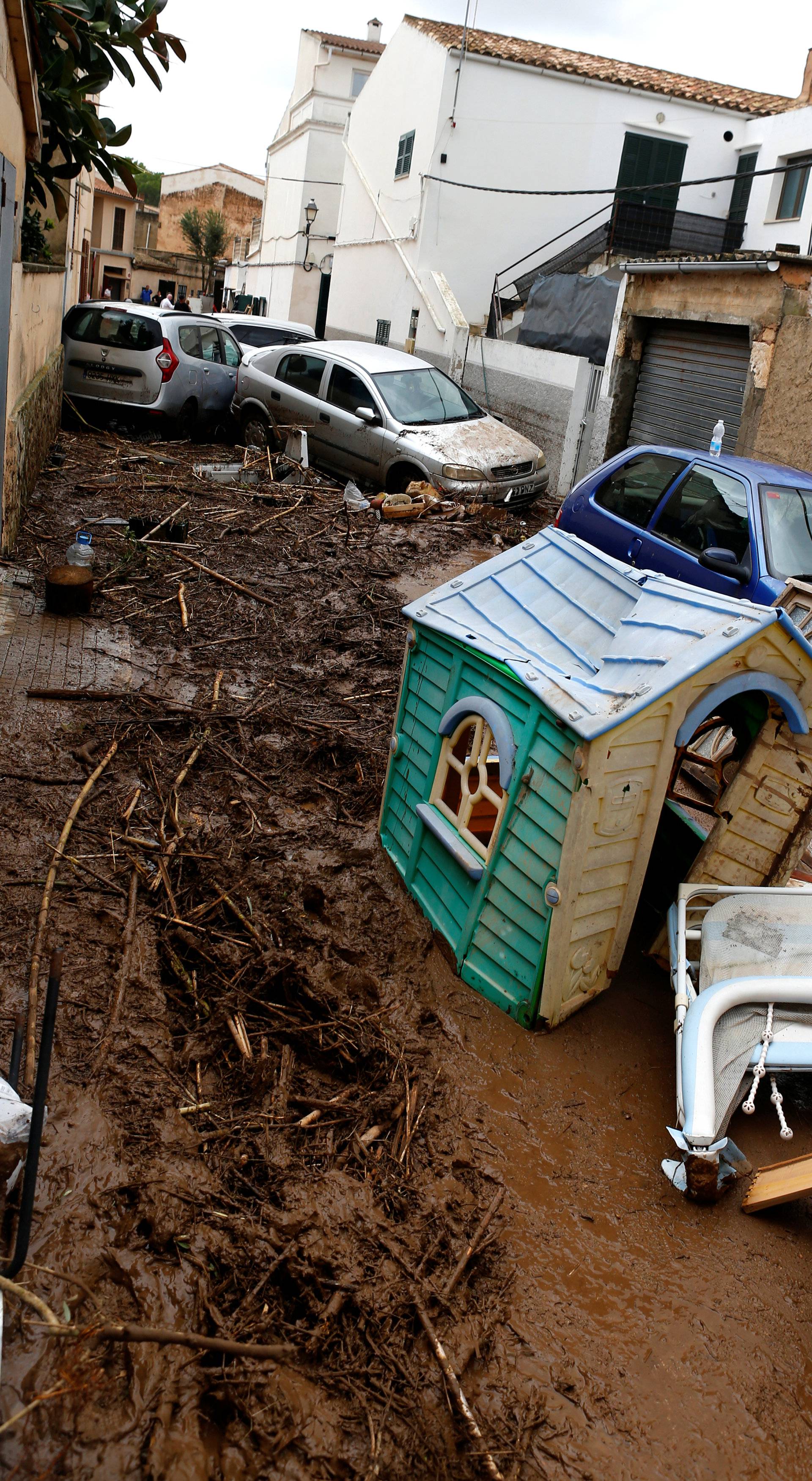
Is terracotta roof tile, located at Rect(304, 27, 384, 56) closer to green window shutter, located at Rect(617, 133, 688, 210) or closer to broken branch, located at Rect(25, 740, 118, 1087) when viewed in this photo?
green window shutter, located at Rect(617, 133, 688, 210)

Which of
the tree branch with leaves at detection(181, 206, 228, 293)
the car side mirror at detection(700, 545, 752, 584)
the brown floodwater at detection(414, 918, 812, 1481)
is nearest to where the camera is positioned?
the brown floodwater at detection(414, 918, 812, 1481)

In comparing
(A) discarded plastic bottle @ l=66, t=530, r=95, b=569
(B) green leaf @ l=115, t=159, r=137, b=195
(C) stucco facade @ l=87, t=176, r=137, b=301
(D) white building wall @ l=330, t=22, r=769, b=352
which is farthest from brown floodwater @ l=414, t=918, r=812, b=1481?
(C) stucco facade @ l=87, t=176, r=137, b=301

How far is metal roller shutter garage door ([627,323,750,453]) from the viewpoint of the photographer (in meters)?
13.2

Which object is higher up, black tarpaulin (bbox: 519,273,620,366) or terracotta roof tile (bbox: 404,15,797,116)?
terracotta roof tile (bbox: 404,15,797,116)

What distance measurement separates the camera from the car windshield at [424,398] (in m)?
12.9

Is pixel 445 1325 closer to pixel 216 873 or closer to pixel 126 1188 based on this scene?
pixel 126 1188

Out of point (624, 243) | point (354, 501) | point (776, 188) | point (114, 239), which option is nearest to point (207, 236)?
point (114, 239)

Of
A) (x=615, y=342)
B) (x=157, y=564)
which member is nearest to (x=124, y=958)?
(x=157, y=564)

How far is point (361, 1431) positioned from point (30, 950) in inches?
87.1

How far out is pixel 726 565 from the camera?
7492mm

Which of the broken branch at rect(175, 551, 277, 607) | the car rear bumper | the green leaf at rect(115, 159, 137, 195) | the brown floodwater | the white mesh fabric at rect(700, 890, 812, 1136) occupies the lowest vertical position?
the brown floodwater

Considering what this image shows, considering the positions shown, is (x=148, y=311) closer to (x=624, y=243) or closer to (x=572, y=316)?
(x=572, y=316)

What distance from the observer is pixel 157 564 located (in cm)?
920

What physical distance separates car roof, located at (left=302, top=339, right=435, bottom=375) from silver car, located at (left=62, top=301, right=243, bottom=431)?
70.6 inches
